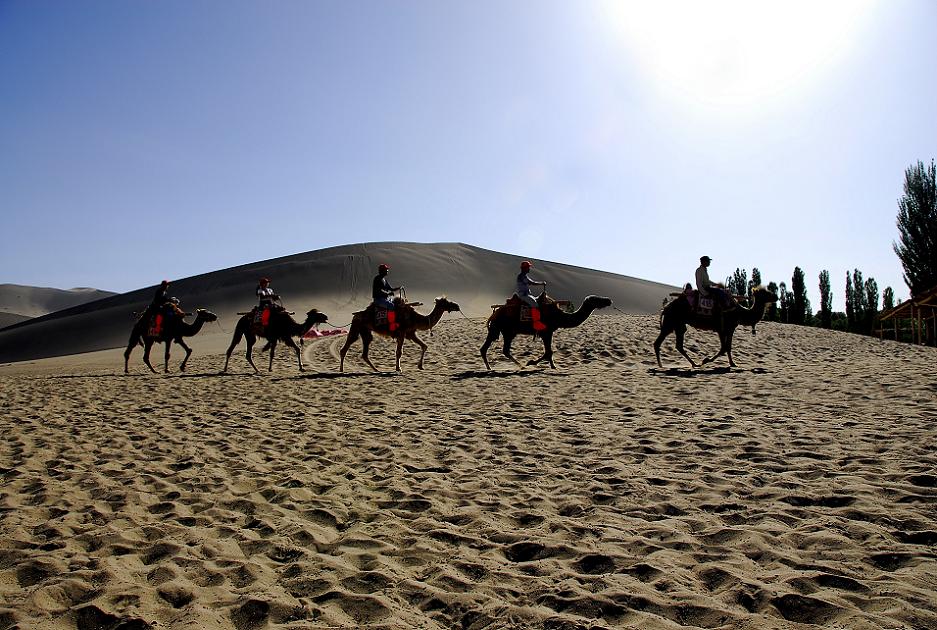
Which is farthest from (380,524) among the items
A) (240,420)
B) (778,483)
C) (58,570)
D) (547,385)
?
(547,385)

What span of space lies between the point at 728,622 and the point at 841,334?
26032mm

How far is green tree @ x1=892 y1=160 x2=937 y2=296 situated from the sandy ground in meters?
42.7

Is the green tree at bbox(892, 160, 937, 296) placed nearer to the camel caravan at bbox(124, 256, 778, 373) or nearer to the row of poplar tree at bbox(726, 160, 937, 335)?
the row of poplar tree at bbox(726, 160, 937, 335)

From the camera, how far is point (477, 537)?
13.3 feet

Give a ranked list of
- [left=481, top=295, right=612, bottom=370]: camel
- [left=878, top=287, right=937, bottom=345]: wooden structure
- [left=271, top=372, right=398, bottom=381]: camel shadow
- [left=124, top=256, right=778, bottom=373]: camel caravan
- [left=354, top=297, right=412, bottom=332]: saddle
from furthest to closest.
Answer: [left=878, top=287, right=937, bottom=345]: wooden structure
[left=354, top=297, right=412, bottom=332]: saddle
[left=481, top=295, right=612, bottom=370]: camel
[left=124, top=256, right=778, bottom=373]: camel caravan
[left=271, top=372, right=398, bottom=381]: camel shadow

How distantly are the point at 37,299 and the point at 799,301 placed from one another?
17550cm

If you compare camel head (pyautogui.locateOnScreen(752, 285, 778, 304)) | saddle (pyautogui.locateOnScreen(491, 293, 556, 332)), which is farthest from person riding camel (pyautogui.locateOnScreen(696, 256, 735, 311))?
saddle (pyautogui.locateOnScreen(491, 293, 556, 332))

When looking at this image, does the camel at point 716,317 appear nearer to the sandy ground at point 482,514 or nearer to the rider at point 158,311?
the sandy ground at point 482,514

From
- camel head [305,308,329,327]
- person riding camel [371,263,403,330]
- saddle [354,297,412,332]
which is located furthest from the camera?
camel head [305,308,329,327]

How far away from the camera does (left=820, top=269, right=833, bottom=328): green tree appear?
5155cm

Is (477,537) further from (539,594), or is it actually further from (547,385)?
(547,385)

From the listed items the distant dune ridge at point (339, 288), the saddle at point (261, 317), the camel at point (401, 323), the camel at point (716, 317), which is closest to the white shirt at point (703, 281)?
the camel at point (716, 317)

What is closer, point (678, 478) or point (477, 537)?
point (477, 537)

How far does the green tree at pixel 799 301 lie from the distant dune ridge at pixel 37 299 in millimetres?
153448
